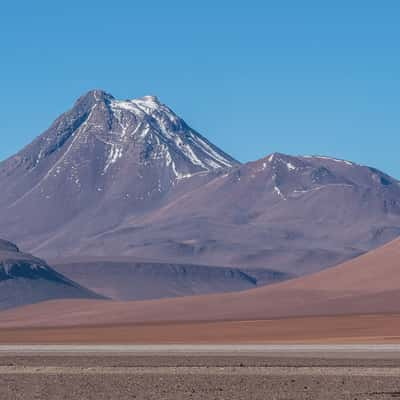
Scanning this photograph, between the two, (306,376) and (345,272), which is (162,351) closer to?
Result: (306,376)

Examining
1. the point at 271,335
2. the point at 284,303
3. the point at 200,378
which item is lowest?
the point at 200,378

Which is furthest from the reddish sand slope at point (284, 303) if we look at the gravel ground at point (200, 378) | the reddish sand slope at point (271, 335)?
the gravel ground at point (200, 378)

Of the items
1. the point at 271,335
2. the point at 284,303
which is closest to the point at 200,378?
the point at 271,335

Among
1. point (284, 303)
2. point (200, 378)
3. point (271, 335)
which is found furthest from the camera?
point (284, 303)

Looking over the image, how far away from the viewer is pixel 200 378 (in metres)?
39.0

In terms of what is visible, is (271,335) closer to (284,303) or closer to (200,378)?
(200,378)

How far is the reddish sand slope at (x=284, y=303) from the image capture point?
14450 cm

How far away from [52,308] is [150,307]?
70.3 feet

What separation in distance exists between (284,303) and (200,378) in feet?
380

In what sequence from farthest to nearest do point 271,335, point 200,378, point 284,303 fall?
1. point 284,303
2. point 271,335
3. point 200,378

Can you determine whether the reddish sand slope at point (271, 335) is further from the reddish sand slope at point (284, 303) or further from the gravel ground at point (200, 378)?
the reddish sand slope at point (284, 303)

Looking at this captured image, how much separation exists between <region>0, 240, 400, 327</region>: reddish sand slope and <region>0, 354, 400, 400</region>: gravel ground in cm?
8943

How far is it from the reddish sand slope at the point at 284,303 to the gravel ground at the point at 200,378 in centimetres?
8943

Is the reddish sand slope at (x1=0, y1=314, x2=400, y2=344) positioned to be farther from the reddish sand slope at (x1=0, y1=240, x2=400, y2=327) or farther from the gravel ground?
the reddish sand slope at (x1=0, y1=240, x2=400, y2=327)
